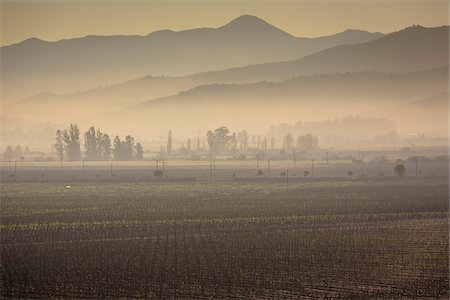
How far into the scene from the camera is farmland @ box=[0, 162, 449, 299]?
129ft

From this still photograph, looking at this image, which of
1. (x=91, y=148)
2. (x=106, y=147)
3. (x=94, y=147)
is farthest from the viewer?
(x=91, y=148)

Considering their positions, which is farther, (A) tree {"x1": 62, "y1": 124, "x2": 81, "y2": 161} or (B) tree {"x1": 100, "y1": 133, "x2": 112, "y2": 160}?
(B) tree {"x1": 100, "y1": 133, "x2": 112, "y2": 160}

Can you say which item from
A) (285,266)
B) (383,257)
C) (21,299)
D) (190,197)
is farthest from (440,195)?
(21,299)

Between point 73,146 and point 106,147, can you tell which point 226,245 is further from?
point 106,147

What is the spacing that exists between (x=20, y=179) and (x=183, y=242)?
74768 mm

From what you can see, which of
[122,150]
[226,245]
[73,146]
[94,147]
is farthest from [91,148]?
[226,245]

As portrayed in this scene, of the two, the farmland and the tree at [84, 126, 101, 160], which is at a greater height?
the tree at [84, 126, 101, 160]

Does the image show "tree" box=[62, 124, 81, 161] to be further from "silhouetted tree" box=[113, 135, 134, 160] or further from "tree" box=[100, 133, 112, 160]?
"silhouetted tree" box=[113, 135, 134, 160]

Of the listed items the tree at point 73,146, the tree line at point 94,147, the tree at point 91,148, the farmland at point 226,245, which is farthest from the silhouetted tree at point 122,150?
the farmland at point 226,245

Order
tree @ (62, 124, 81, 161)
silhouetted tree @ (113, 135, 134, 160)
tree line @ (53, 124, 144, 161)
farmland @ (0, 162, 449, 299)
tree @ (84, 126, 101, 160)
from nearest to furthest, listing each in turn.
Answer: farmland @ (0, 162, 449, 299) < tree @ (62, 124, 81, 161) < tree line @ (53, 124, 144, 161) < silhouetted tree @ (113, 135, 134, 160) < tree @ (84, 126, 101, 160)

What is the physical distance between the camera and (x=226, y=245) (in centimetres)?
5022

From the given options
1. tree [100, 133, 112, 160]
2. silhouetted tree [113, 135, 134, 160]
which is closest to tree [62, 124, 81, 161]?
tree [100, 133, 112, 160]

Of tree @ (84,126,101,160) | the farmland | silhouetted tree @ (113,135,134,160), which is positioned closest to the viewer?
the farmland

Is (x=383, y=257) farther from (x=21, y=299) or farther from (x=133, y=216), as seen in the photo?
(x=133, y=216)
